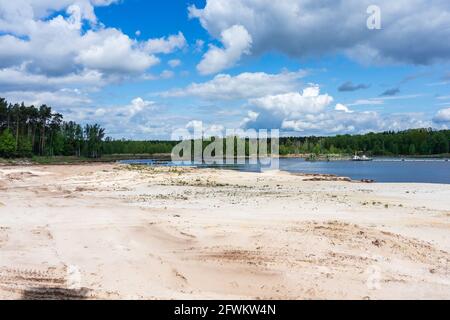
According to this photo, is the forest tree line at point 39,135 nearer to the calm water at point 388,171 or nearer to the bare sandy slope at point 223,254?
the calm water at point 388,171

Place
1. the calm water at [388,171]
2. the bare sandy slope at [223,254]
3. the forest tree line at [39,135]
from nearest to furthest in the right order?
the bare sandy slope at [223,254], the calm water at [388,171], the forest tree line at [39,135]

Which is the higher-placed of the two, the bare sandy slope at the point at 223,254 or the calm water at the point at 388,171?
the bare sandy slope at the point at 223,254

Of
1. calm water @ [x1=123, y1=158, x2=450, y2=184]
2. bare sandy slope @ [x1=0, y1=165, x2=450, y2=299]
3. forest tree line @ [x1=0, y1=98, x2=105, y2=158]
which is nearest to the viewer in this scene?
bare sandy slope @ [x1=0, y1=165, x2=450, y2=299]

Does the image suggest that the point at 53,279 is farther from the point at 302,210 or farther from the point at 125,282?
the point at 302,210

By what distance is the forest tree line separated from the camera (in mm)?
101000

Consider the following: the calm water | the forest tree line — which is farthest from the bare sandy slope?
the forest tree line

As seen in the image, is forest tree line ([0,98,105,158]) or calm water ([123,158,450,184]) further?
forest tree line ([0,98,105,158])

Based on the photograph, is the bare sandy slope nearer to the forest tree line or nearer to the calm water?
the calm water

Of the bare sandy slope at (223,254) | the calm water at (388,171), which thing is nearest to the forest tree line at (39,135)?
the calm water at (388,171)

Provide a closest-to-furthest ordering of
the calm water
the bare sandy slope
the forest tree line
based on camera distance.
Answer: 1. the bare sandy slope
2. the calm water
3. the forest tree line

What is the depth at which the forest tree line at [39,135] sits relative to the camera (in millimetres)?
101000

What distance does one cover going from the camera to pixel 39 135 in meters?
124
